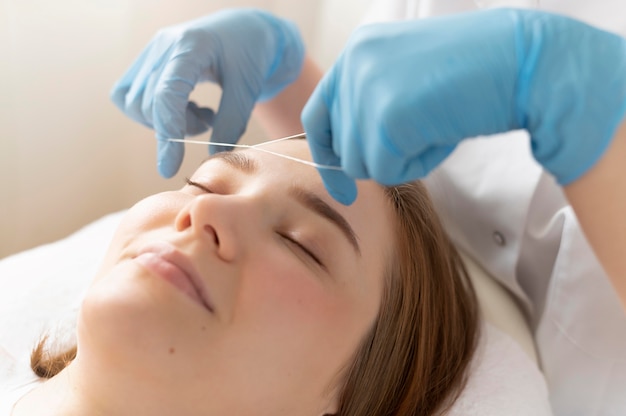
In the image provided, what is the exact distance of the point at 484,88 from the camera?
0.67 metres

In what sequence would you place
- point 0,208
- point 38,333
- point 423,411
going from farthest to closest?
point 0,208 → point 38,333 → point 423,411

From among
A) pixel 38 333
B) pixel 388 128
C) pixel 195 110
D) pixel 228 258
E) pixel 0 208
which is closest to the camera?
pixel 388 128

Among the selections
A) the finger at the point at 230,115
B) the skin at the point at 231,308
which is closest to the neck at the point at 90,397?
the skin at the point at 231,308

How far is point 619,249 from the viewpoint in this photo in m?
0.71

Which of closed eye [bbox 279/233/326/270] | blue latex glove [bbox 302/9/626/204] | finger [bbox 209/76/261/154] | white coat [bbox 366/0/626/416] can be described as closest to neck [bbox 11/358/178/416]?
closed eye [bbox 279/233/326/270]

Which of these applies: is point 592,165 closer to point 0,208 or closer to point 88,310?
point 88,310

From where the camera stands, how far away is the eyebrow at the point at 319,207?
2.80 feet

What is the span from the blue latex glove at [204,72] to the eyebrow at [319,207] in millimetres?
392

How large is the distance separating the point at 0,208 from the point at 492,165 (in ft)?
3.87

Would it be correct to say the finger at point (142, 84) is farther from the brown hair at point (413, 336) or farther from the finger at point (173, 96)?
the brown hair at point (413, 336)

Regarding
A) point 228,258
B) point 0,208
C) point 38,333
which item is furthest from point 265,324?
point 0,208

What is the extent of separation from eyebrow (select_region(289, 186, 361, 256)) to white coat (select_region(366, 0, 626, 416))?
0.42m

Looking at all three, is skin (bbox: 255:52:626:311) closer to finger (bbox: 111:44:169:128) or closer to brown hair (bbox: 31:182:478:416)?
brown hair (bbox: 31:182:478:416)

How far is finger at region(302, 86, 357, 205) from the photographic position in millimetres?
766
